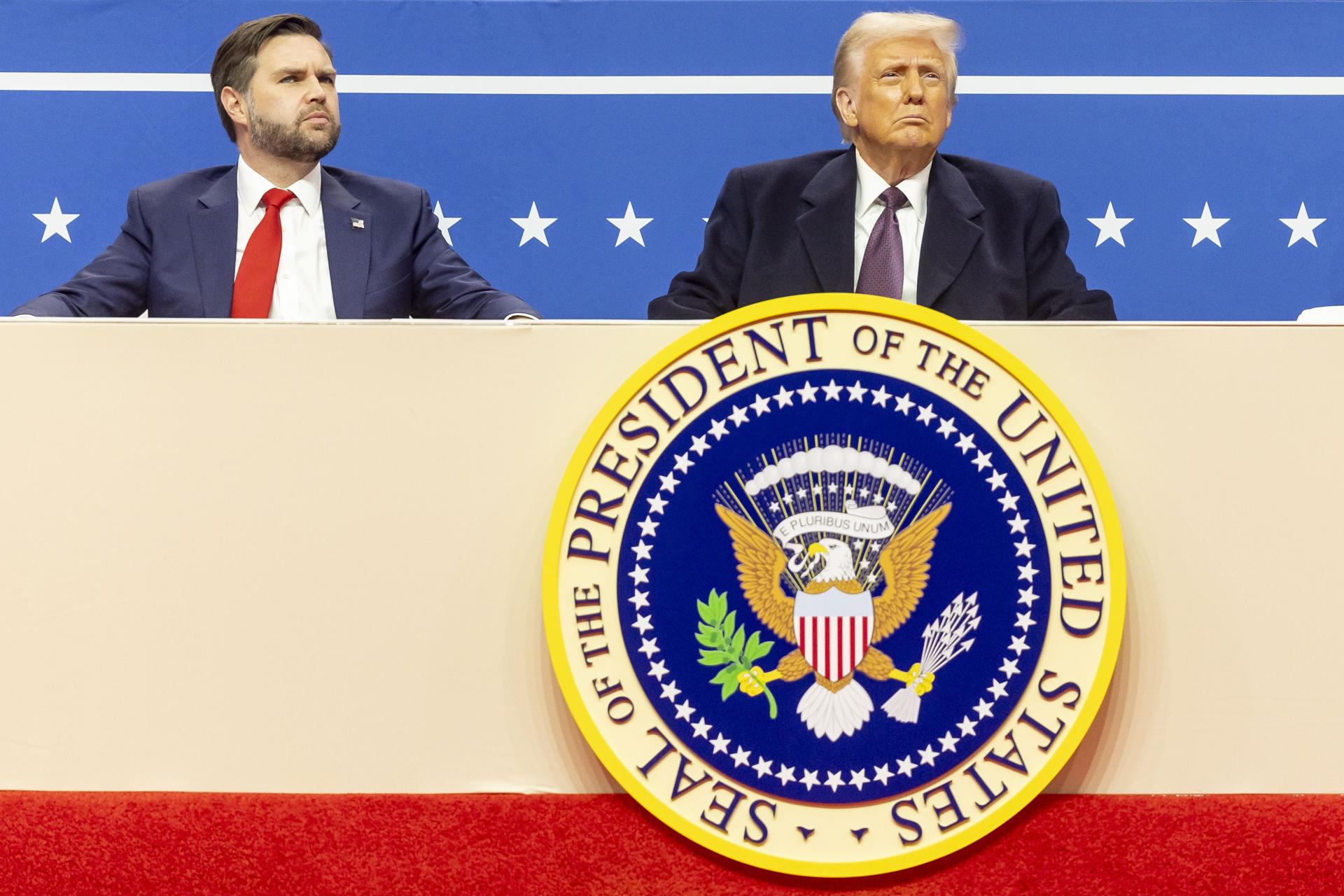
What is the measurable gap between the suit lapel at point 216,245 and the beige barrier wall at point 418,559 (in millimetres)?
817

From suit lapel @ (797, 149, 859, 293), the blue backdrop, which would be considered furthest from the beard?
suit lapel @ (797, 149, 859, 293)

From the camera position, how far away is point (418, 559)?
121cm

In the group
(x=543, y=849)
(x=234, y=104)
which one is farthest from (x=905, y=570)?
(x=234, y=104)

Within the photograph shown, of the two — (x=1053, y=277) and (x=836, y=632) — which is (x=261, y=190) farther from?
(x=836, y=632)

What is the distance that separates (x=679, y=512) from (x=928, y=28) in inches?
45.5

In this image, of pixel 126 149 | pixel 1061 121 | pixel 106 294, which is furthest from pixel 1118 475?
pixel 126 149

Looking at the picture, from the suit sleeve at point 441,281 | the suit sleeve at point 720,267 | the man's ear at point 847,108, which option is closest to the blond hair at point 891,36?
the man's ear at point 847,108

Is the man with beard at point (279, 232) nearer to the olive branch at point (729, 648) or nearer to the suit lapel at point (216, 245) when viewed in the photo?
the suit lapel at point (216, 245)

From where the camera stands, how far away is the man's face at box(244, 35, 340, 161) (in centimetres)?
221

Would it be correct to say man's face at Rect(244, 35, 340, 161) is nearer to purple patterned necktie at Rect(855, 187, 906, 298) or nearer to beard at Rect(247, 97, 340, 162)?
beard at Rect(247, 97, 340, 162)

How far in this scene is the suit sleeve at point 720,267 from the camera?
188 cm

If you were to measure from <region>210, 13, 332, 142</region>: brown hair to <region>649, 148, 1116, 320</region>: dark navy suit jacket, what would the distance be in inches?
34.3

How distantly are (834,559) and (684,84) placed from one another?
187 centimetres

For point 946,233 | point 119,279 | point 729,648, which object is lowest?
point 729,648
